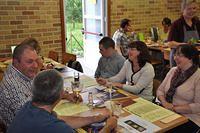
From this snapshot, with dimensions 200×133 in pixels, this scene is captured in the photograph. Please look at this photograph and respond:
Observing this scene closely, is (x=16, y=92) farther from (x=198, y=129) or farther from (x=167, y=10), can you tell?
(x=167, y=10)

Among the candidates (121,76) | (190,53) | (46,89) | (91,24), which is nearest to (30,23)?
(91,24)

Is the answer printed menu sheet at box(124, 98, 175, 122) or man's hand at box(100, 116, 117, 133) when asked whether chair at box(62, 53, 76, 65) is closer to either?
printed menu sheet at box(124, 98, 175, 122)

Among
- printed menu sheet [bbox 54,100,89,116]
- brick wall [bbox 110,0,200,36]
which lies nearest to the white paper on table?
printed menu sheet [bbox 54,100,89,116]

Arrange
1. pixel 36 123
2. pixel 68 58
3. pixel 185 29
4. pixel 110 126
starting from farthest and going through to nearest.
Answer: pixel 68 58 < pixel 185 29 < pixel 110 126 < pixel 36 123

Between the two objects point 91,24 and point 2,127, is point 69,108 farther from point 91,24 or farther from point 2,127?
point 91,24

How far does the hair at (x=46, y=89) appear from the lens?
4.24 ft

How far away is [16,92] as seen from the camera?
5.82 ft

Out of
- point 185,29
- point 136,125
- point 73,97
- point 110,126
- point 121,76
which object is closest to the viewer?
point 110,126

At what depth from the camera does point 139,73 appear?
2.61 meters

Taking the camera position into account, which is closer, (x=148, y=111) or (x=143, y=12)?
(x=148, y=111)

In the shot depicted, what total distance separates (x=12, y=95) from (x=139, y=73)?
4.43 ft

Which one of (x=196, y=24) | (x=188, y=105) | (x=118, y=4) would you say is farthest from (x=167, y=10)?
(x=188, y=105)

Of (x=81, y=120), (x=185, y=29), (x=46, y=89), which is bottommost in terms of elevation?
(x=81, y=120)

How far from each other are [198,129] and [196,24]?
2.06 meters
